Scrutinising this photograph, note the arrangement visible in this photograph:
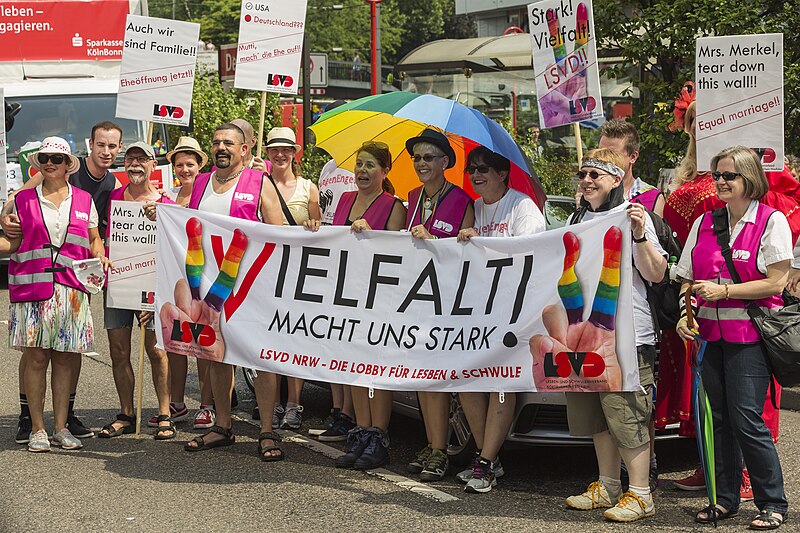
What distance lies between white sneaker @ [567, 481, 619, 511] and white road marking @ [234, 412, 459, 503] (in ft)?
2.16

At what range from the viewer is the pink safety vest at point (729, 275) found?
5.79 metres

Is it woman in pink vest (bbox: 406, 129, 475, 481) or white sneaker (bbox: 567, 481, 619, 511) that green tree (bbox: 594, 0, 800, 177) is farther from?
white sneaker (bbox: 567, 481, 619, 511)

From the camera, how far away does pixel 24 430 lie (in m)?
7.83

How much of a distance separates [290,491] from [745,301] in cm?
267

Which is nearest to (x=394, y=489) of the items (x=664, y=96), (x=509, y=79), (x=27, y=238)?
(x=27, y=238)

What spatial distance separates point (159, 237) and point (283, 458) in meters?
1.60

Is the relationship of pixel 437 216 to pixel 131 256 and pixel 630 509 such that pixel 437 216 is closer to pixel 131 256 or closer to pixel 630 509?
pixel 630 509

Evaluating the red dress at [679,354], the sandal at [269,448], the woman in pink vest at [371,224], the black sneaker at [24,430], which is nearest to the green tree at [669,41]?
the red dress at [679,354]

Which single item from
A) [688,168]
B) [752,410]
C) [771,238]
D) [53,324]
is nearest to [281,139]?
[53,324]

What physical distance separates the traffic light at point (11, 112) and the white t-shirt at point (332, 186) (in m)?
8.08

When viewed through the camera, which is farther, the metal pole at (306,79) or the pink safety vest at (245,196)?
the metal pole at (306,79)

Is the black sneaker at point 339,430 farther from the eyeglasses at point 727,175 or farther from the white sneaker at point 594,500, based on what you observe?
the eyeglasses at point 727,175

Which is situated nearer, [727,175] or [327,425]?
[727,175]

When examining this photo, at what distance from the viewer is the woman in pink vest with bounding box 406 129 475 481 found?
22.7 ft
